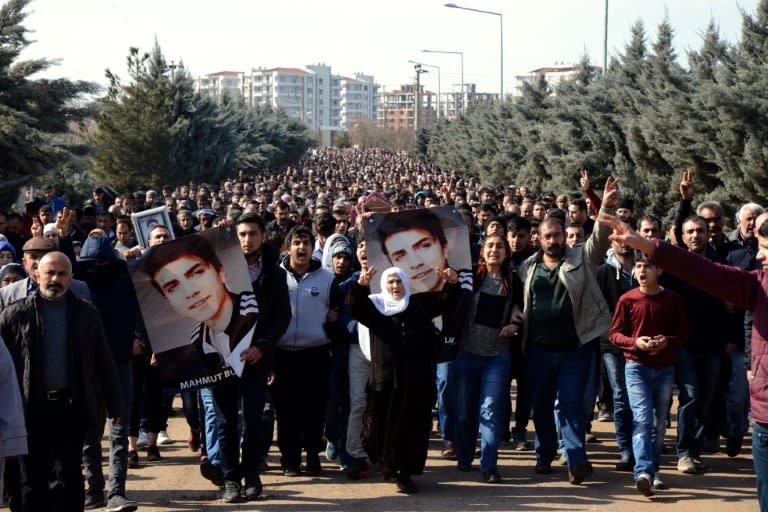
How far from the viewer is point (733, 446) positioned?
30.1 ft

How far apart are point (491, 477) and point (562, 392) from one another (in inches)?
31.1

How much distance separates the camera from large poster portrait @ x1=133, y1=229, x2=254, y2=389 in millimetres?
7875

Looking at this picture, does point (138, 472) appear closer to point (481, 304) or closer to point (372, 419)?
point (372, 419)

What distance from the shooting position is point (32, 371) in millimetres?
6637

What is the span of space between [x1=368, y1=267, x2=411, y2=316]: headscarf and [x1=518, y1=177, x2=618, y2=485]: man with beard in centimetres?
98

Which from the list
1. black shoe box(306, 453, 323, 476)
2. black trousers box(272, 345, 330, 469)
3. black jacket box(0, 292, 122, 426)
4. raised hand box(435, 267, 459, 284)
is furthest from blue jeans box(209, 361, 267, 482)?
raised hand box(435, 267, 459, 284)

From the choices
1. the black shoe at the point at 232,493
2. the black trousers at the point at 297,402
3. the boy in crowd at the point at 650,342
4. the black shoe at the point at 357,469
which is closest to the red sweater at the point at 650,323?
the boy in crowd at the point at 650,342

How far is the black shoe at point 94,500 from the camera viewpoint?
7699mm

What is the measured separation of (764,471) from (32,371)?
3928mm

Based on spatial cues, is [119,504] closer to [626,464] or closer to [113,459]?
[113,459]

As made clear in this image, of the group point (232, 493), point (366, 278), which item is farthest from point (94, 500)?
point (366, 278)

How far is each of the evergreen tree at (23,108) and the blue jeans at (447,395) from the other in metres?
11.1

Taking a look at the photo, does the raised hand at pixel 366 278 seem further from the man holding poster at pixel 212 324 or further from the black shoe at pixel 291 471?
the black shoe at pixel 291 471

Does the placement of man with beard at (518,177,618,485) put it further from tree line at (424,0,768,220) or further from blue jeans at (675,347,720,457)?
tree line at (424,0,768,220)
